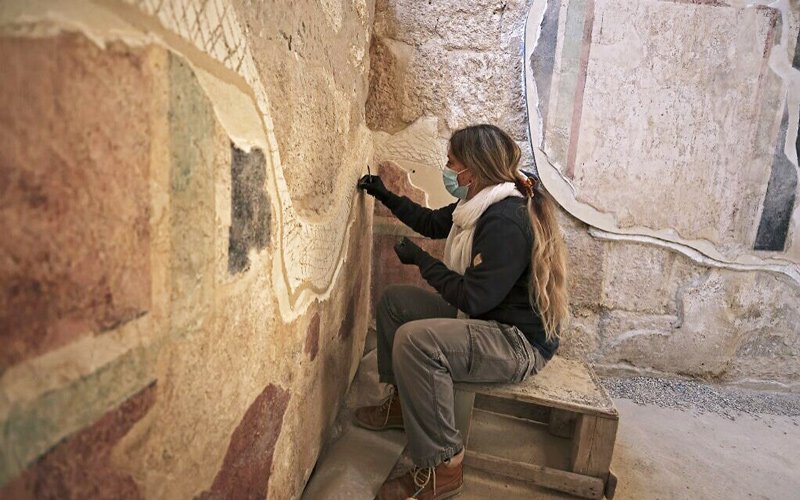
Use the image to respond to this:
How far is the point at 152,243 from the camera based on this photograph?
0.60 meters

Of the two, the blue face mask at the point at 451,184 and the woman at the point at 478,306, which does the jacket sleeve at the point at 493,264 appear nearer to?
the woman at the point at 478,306

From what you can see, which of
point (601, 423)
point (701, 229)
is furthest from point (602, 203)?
point (601, 423)

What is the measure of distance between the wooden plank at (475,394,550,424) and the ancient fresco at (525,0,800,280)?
86cm

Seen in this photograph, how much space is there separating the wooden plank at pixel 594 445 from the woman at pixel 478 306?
0.23m

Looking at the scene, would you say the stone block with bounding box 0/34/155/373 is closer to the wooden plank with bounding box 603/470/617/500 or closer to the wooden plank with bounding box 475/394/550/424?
the wooden plank with bounding box 603/470/617/500

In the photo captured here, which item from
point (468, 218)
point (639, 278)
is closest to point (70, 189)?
point (468, 218)

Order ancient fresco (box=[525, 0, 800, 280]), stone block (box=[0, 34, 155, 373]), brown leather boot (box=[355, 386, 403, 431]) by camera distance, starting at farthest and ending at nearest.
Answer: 1. ancient fresco (box=[525, 0, 800, 280])
2. brown leather boot (box=[355, 386, 403, 431])
3. stone block (box=[0, 34, 155, 373])

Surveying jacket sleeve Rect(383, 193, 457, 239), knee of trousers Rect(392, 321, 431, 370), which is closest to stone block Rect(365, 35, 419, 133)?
jacket sleeve Rect(383, 193, 457, 239)

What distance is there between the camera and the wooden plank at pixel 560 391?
4.96 feet

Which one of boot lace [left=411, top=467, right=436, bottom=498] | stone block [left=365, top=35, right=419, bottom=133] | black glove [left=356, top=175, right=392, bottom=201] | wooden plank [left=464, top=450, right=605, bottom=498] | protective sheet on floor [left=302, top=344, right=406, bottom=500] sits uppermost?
stone block [left=365, top=35, right=419, bottom=133]

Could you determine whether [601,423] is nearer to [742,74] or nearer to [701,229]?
[701,229]

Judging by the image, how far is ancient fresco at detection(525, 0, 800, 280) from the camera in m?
2.04

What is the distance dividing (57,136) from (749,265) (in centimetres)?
263

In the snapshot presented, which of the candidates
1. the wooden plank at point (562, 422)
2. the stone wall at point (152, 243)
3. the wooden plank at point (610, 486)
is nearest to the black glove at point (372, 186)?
the stone wall at point (152, 243)
